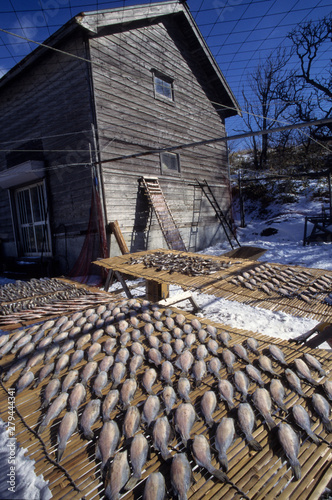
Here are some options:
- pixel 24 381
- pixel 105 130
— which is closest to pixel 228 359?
pixel 24 381

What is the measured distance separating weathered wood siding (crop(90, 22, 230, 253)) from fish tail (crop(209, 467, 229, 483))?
6784 millimetres

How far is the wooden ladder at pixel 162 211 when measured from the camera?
8.45 m

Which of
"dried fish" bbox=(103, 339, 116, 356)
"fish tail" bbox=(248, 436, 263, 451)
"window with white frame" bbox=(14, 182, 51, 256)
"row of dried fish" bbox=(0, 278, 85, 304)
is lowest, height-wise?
"row of dried fish" bbox=(0, 278, 85, 304)

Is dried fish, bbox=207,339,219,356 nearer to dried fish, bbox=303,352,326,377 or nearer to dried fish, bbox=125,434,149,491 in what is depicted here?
dried fish, bbox=303,352,326,377

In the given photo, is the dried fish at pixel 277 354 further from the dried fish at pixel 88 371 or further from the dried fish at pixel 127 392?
the dried fish at pixel 88 371

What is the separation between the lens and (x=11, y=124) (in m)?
9.62

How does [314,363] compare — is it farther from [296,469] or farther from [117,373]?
[117,373]

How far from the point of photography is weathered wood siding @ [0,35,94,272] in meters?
7.46

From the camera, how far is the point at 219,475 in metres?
1.10

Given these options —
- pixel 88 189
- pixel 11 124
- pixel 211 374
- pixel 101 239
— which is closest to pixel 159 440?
pixel 211 374

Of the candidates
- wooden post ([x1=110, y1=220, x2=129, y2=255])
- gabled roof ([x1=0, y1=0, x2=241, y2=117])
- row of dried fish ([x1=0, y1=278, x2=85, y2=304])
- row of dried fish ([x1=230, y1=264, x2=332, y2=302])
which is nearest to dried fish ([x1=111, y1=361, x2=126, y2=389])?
row of dried fish ([x1=230, y1=264, x2=332, y2=302])

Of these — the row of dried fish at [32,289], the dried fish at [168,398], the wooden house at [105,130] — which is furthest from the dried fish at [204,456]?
the wooden house at [105,130]

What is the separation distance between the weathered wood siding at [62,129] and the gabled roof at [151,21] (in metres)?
0.49

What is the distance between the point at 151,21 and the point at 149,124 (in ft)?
12.0
